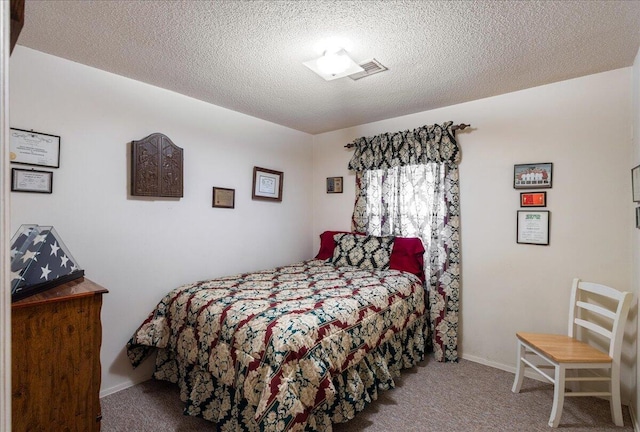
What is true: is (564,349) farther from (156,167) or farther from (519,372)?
(156,167)

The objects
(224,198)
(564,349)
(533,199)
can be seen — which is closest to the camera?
(564,349)

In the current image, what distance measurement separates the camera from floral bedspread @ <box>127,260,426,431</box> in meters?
1.63

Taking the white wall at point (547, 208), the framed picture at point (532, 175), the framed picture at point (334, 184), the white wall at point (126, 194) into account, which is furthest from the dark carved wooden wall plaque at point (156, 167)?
the framed picture at point (532, 175)

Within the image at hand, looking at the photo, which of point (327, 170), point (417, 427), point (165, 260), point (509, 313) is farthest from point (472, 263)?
point (165, 260)

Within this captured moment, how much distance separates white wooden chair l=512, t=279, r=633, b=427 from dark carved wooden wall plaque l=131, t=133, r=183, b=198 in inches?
118

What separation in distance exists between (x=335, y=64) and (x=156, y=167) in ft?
5.31

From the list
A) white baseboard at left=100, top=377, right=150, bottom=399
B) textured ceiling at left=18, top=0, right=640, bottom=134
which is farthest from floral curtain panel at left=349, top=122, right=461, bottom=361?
white baseboard at left=100, top=377, right=150, bottom=399

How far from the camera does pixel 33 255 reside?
1.63m

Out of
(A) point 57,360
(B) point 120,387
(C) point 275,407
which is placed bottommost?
(B) point 120,387

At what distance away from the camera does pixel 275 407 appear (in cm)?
152

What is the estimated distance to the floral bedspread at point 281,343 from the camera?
1.63 meters

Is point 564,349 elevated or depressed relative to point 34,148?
depressed

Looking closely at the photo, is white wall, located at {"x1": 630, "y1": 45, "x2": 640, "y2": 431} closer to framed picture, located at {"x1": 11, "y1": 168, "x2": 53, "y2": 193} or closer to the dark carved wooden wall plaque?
the dark carved wooden wall plaque

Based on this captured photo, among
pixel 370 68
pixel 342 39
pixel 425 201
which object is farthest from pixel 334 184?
pixel 342 39
